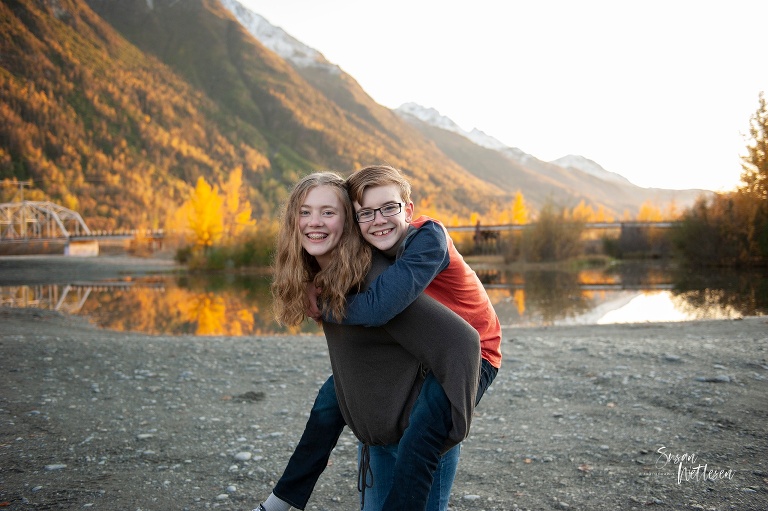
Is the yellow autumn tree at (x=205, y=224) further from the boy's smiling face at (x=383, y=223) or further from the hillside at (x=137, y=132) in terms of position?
the hillside at (x=137, y=132)

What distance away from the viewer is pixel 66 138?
377 feet

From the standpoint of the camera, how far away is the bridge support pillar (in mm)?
54219

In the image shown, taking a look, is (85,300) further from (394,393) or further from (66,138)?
(66,138)

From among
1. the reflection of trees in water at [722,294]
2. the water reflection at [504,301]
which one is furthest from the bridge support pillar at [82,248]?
the reflection of trees in water at [722,294]

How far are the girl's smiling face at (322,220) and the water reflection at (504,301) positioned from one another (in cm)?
779

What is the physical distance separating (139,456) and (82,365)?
3.30 m

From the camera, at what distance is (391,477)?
88.8 inches

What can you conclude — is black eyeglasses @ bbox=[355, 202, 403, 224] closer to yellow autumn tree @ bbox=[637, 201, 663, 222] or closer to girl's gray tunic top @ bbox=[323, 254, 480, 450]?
girl's gray tunic top @ bbox=[323, 254, 480, 450]

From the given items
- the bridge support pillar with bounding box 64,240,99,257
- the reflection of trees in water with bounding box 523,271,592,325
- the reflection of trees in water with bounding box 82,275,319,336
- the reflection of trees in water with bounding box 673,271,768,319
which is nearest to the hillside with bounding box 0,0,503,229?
the bridge support pillar with bounding box 64,240,99,257

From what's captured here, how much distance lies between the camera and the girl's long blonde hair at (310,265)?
2141 mm

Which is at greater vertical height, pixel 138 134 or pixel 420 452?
pixel 138 134

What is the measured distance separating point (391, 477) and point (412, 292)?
A: 31.9 inches

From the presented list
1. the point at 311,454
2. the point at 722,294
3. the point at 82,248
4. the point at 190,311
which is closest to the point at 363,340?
the point at 311,454

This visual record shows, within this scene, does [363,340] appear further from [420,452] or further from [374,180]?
[374,180]
